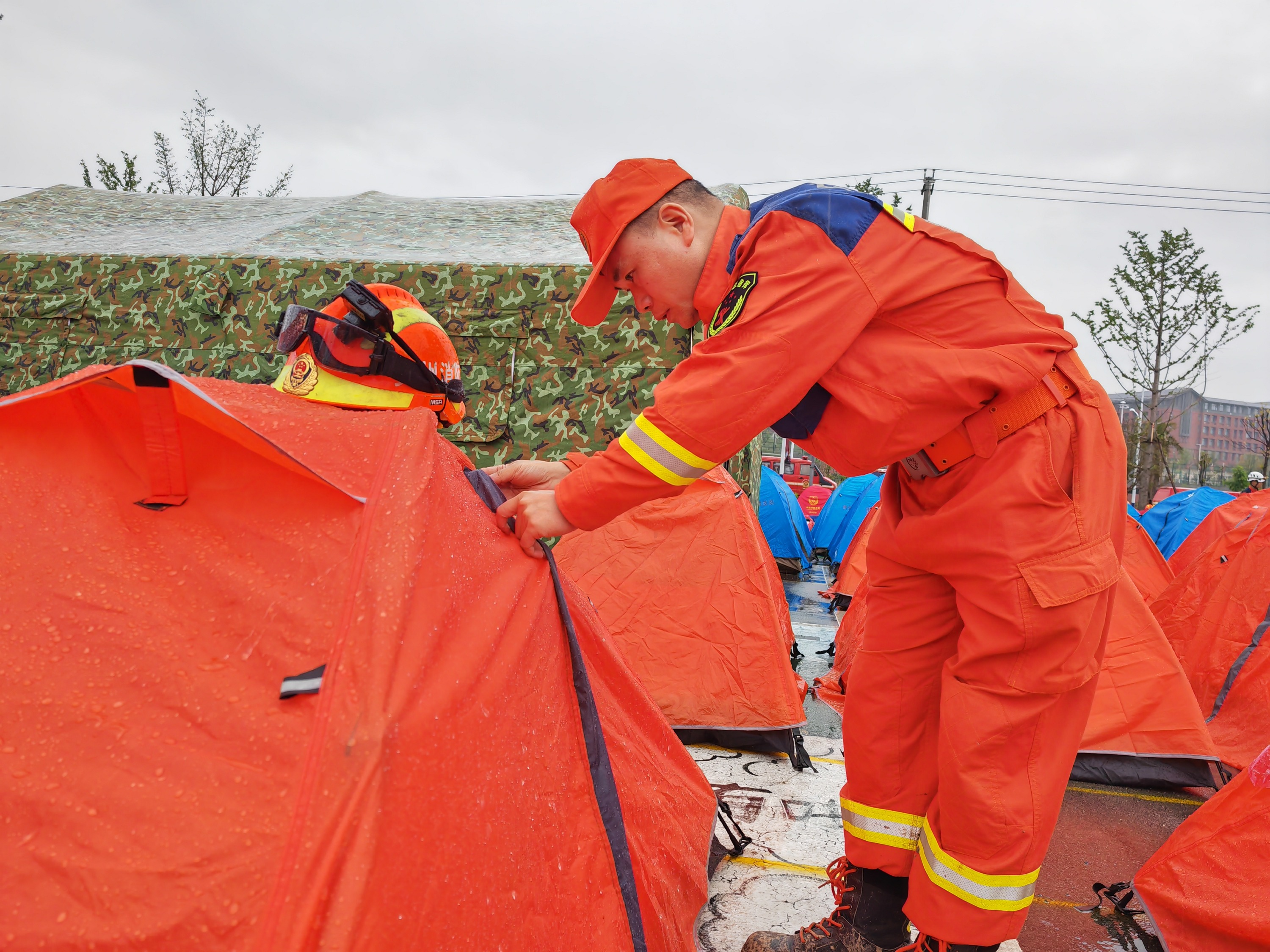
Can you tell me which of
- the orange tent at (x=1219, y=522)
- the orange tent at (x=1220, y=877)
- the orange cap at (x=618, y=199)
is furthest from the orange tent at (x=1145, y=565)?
the orange cap at (x=618, y=199)

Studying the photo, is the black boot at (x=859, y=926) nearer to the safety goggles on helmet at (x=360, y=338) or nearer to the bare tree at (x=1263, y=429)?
the safety goggles on helmet at (x=360, y=338)

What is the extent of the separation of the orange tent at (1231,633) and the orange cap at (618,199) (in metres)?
3.78

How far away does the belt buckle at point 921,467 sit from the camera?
5.38 feet

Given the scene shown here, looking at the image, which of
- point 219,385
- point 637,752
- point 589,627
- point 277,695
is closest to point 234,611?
point 277,695

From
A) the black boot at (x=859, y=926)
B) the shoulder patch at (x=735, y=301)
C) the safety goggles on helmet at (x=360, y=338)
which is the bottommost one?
the black boot at (x=859, y=926)

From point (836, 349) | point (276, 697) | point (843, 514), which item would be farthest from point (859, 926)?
point (843, 514)

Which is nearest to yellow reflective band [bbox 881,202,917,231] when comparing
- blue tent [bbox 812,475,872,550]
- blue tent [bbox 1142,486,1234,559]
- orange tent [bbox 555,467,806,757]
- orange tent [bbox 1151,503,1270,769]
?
orange tent [bbox 555,467,806,757]

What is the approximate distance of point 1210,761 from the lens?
3438 mm

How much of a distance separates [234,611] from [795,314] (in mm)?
1066

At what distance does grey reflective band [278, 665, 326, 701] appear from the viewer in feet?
3.65

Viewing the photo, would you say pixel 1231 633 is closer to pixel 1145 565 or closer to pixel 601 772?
pixel 1145 565

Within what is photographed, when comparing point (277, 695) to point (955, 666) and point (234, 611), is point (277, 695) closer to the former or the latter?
point (234, 611)

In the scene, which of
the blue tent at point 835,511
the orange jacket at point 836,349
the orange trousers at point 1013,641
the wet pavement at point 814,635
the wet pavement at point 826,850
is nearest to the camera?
the orange jacket at point 836,349

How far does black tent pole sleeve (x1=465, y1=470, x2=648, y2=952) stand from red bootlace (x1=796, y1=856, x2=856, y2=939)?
52cm
